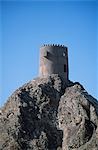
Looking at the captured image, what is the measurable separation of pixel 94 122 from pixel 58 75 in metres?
11.1

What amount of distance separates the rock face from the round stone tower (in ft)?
3.64

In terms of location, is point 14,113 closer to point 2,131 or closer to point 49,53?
point 2,131

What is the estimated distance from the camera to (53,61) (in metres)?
92.9

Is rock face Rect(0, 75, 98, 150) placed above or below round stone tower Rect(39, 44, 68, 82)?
below

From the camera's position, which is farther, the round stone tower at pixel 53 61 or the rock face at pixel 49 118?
the round stone tower at pixel 53 61

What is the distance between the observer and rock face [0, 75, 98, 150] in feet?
277

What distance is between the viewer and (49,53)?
307 feet

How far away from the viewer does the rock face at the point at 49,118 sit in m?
84.5

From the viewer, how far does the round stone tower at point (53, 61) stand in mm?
92750

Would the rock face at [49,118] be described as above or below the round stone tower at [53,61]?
below

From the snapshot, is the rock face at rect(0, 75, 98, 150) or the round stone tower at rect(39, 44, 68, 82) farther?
the round stone tower at rect(39, 44, 68, 82)

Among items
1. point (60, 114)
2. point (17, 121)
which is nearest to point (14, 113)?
point (17, 121)

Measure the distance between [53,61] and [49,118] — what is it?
9837 mm

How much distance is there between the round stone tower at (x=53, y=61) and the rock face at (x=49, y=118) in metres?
1.11
